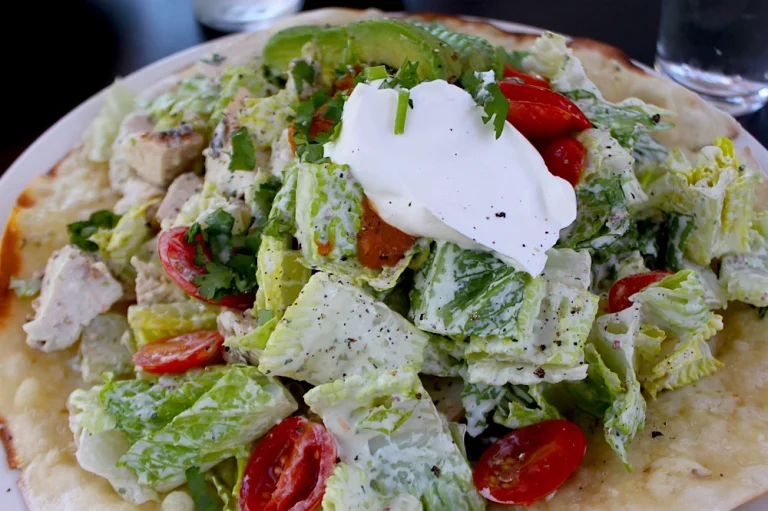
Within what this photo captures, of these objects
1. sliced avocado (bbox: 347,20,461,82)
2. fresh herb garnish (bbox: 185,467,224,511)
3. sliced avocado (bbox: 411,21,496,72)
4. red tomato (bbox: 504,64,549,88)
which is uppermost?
sliced avocado (bbox: 347,20,461,82)

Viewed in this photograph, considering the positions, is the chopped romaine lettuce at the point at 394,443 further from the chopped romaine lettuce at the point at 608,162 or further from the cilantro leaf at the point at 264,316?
the chopped romaine lettuce at the point at 608,162

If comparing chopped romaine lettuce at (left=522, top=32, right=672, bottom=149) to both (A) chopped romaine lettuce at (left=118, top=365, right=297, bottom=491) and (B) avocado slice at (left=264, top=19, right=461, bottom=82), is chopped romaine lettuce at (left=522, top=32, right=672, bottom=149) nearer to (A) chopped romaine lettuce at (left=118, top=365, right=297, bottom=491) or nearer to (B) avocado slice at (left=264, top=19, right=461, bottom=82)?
(B) avocado slice at (left=264, top=19, right=461, bottom=82)

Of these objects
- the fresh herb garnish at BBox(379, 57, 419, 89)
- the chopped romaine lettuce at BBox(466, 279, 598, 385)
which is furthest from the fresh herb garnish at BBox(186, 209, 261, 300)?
the chopped romaine lettuce at BBox(466, 279, 598, 385)

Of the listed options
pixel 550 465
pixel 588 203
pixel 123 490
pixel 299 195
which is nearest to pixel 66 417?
pixel 123 490

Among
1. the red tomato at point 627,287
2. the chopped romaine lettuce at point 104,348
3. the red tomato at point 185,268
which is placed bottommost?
the chopped romaine lettuce at point 104,348

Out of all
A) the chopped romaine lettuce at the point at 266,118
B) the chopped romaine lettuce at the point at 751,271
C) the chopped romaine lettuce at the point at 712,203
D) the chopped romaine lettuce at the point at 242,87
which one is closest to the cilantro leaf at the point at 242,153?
the chopped romaine lettuce at the point at 266,118

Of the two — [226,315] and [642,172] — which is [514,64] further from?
[226,315]
